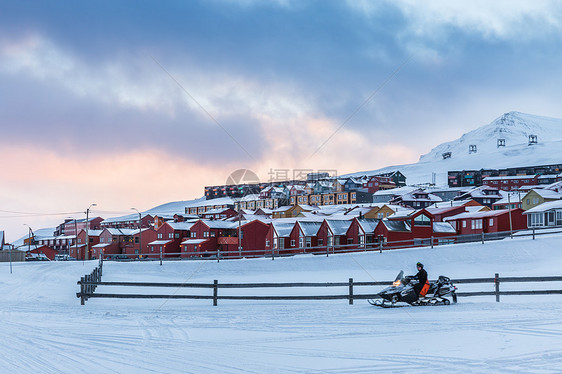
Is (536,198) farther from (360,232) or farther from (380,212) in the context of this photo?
(360,232)

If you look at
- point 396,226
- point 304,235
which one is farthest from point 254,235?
point 396,226

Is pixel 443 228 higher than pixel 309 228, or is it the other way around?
pixel 309 228

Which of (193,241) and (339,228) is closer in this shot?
(339,228)

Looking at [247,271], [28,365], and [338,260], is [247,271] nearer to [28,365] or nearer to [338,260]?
[338,260]

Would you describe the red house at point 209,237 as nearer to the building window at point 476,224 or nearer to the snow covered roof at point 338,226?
the snow covered roof at point 338,226

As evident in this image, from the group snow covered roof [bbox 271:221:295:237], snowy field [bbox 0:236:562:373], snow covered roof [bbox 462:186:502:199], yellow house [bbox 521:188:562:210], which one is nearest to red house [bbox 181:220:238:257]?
snow covered roof [bbox 271:221:295:237]

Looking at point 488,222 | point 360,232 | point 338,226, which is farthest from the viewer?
point 338,226

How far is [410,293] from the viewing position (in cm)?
1703

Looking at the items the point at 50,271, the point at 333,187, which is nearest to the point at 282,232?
the point at 50,271

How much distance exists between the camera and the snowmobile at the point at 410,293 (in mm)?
17031

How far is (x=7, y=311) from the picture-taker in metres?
18.3

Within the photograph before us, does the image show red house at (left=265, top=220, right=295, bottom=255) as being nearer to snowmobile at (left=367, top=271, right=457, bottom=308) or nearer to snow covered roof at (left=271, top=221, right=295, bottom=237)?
snow covered roof at (left=271, top=221, right=295, bottom=237)

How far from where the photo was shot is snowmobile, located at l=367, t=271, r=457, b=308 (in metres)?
17.0

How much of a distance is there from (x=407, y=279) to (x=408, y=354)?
24.9ft
